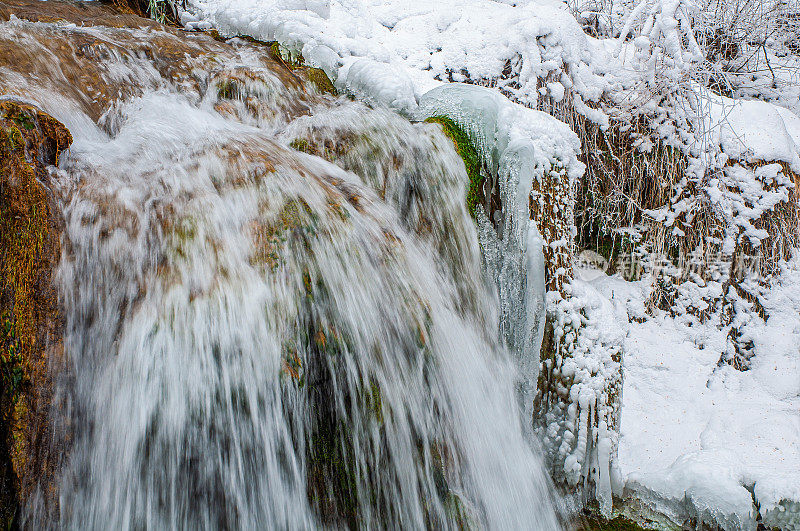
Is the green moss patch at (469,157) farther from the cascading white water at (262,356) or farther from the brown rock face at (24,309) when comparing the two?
the brown rock face at (24,309)

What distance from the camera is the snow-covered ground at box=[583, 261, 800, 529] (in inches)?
86.4

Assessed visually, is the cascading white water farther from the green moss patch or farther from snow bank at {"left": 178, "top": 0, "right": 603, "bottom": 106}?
snow bank at {"left": 178, "top": 0, "right": 603, "bottom": 106}

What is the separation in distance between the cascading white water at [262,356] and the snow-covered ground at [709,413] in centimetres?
84

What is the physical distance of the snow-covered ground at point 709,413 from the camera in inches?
86.4

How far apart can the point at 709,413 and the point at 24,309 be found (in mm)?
3689

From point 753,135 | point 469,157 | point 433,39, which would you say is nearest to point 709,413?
point 753,135

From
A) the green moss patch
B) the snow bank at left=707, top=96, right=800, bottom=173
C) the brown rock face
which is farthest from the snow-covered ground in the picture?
the brown rock face

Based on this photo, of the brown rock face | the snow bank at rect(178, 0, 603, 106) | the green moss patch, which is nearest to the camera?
the brown rock face

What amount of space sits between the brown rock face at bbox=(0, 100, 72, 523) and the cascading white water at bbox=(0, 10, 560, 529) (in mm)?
56

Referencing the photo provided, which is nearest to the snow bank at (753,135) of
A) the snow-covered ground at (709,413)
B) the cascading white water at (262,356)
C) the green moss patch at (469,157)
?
the snow-covered ground at (709,413)

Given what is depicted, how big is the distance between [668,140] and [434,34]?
78.1 inches

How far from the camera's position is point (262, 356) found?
1448 millimetres

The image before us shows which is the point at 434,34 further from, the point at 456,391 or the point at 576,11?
the point at 456,391

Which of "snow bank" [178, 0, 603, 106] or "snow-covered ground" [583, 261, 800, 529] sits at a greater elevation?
"snow bank" [178, 0, 603, 106]
